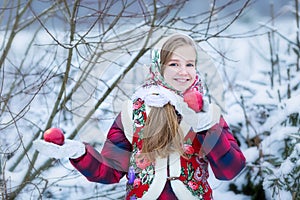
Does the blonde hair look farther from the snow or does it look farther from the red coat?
the snow

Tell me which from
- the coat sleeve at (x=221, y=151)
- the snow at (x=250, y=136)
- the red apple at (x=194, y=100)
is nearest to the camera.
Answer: the red apple at (x=194, y=100)

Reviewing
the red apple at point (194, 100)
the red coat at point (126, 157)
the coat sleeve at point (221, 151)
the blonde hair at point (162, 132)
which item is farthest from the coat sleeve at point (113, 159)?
the red apple at point (194, 100)

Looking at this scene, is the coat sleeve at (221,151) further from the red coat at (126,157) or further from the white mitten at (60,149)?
the white mitten at (60,149)

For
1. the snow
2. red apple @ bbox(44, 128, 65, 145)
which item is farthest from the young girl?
the snow

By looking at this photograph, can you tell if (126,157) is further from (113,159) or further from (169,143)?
(169,143)

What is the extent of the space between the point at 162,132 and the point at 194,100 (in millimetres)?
316

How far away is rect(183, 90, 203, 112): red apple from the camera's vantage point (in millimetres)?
2139

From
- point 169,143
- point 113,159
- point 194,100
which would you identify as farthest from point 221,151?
point 113,159

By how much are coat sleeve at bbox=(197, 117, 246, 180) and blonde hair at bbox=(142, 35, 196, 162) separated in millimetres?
103

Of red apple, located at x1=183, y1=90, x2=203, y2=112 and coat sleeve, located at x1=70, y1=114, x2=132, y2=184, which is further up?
red apple, located at x1=183, y1=90, x2=203, y2=112

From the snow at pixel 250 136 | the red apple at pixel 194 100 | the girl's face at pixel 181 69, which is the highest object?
the girl's face at pixel 181 69

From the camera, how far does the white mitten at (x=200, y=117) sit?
221 centimetres

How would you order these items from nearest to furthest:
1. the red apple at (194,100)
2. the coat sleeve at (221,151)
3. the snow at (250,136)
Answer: the red apple at (194,100)
the coat sleeve at (221,151)
the snow at (250,136)

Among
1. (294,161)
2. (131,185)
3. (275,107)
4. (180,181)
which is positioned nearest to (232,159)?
(180,181)
